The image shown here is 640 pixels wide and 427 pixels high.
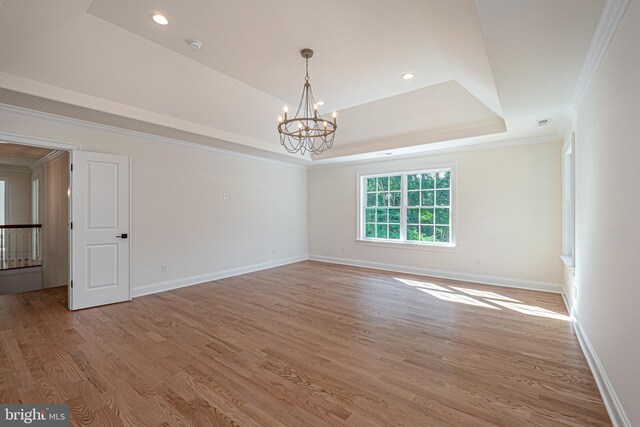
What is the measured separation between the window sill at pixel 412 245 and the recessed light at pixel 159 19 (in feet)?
17.7

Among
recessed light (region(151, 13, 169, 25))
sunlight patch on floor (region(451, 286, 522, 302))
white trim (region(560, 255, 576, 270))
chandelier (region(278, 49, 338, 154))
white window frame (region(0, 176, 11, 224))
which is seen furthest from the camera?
white window frame (region(0, 176, 11, 224))

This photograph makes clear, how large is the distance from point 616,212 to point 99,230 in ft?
18.2

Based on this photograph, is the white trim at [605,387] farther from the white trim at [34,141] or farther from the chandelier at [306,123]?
the white trim at [34,141]

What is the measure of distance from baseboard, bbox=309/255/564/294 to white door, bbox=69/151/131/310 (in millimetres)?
4588

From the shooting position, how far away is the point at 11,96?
10.3 feet

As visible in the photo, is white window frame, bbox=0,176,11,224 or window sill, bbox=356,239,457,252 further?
white window frame, bbox=0,176,11,224

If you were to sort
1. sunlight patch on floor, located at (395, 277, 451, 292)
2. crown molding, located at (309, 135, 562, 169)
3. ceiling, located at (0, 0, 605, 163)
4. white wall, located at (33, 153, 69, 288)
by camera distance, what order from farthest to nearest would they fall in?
white wall, located at (33, 153, 69, 288) → sunlight patch on floor, located at (395, 277, 451, 292) → crown molding, located at (309, 135, 562, 169) → ceiling, located at (0, 0, 605, 163)

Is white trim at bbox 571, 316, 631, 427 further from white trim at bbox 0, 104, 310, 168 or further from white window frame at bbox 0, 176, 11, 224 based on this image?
white window frame at bbox 0, 176, 11, 224

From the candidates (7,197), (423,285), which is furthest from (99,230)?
(7,197)

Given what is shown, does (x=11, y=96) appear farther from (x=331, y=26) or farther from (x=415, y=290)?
(x=415, y=290)

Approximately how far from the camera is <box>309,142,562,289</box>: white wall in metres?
4.70

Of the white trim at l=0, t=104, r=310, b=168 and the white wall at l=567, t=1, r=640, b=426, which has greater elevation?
the white trim at l=0, t=104, r=310, b=168

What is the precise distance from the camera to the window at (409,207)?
583 cm

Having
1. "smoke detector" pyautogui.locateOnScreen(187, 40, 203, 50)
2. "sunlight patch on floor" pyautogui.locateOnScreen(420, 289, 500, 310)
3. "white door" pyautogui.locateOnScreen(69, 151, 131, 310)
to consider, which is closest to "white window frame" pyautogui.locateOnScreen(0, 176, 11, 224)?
"white door" pyautogui.locateOnScreen(69, 151, 131, 310)
